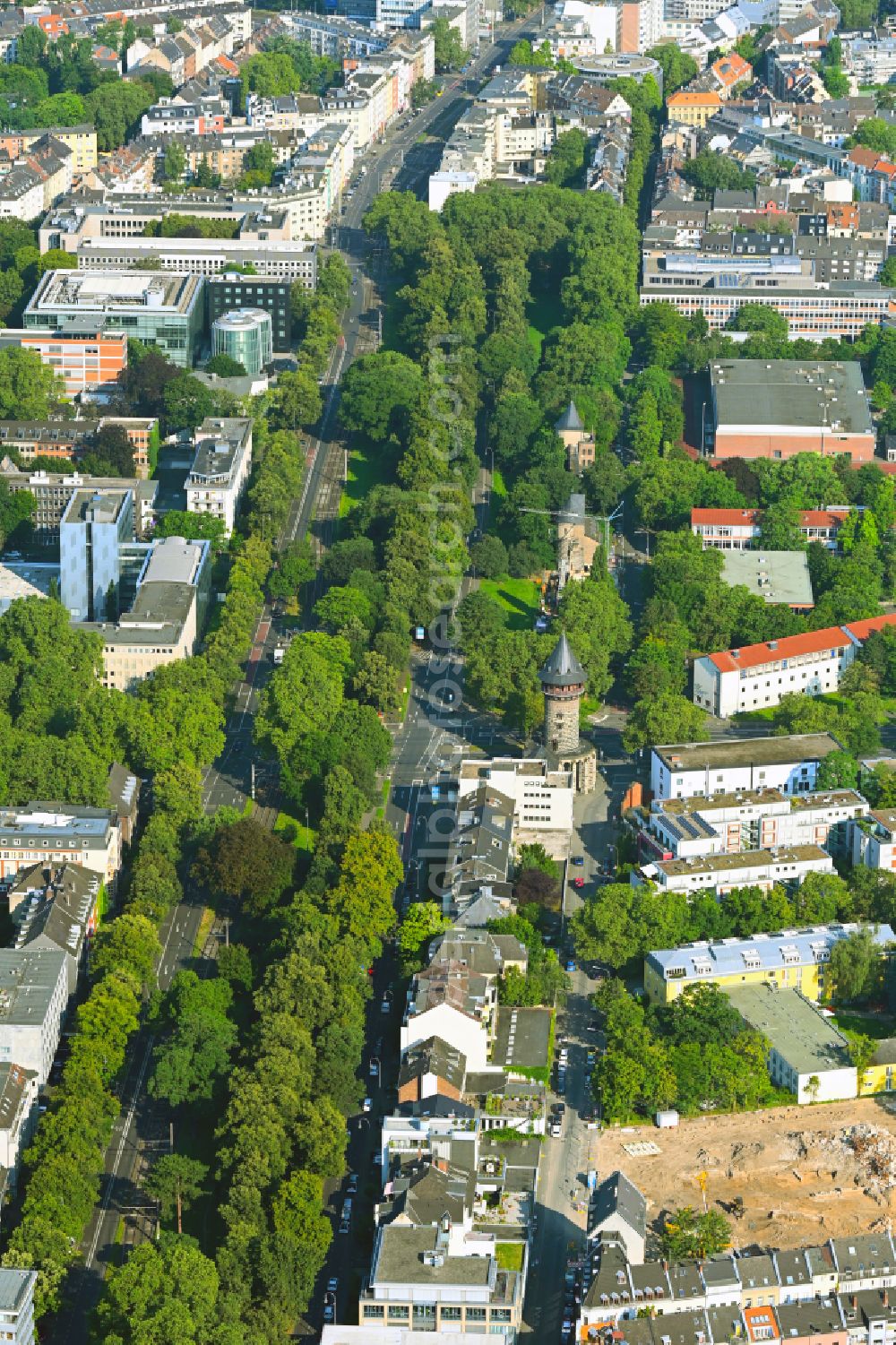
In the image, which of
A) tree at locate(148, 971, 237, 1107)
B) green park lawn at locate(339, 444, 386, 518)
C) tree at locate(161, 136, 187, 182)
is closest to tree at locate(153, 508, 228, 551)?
green park lawn at locate(339, 444, 386, 518)

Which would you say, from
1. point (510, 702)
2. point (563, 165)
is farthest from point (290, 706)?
point (563, 165)

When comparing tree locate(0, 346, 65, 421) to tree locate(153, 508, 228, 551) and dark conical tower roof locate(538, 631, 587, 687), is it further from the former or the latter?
dark conical tower roof locate(538, 631, 587, 687)

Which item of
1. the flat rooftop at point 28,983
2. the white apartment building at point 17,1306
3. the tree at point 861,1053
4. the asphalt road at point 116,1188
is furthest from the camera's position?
the tree at point 861,1053

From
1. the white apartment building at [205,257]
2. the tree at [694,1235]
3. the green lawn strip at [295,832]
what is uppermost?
the tree at [694,1235]

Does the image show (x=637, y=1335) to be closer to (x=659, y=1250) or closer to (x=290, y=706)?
(x=659, y=1250)

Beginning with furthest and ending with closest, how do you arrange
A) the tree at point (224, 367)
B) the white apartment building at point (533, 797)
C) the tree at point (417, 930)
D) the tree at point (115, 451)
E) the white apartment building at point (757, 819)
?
1. the tree at point (224, 367)
2. the tree at point (115, 451)
3. the white apartment building at point (533, 797)
4. the white apartment building at point (757, 819)
5. the tree at point (417, 930)

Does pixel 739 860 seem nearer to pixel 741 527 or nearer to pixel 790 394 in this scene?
pixel 741 527

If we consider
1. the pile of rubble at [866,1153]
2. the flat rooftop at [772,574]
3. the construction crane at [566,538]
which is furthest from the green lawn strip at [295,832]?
the flat rooftop at [772,574]

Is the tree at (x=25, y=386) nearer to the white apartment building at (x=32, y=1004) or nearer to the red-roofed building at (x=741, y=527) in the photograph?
the red-roofed building at (x=741, y=527)
